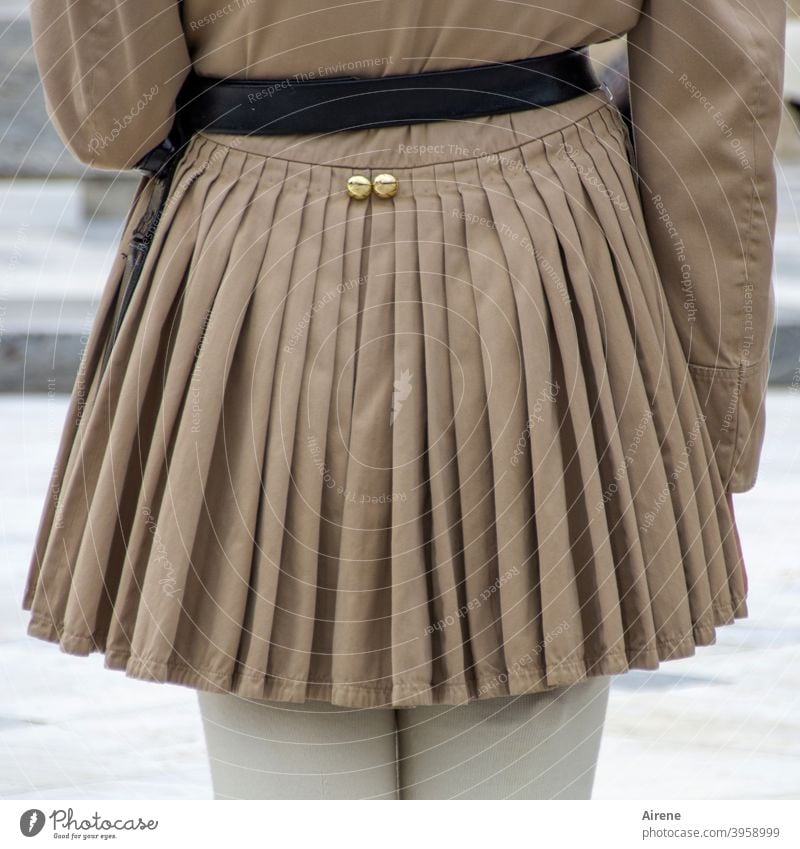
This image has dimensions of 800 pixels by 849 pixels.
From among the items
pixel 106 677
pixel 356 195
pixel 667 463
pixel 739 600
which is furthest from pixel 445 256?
pixel 106 677

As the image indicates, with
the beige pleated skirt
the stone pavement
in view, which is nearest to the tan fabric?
the beige pleated skirt

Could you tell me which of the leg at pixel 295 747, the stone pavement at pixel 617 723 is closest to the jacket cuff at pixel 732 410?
the leg at pixel 295 747

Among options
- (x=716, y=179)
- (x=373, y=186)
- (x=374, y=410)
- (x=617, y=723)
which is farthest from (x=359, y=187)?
(x=617, y=723)

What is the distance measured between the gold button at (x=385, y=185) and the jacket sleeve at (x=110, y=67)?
122 mm

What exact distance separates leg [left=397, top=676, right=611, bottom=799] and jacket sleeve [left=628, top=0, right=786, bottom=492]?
18cm

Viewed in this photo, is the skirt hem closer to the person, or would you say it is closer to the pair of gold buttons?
the person

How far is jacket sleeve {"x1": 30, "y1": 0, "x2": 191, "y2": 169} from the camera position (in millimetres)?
680

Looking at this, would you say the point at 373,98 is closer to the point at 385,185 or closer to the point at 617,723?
Result: the point at 385,185

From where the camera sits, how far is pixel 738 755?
1.52 metres

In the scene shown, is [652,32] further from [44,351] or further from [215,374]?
[44,351]

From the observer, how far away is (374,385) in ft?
2.17

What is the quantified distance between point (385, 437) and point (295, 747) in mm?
190

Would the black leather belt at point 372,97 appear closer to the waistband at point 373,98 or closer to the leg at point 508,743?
the waistband at point 373,98

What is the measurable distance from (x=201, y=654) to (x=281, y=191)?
24cm
